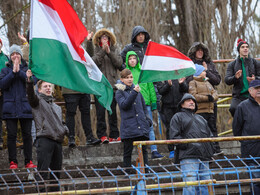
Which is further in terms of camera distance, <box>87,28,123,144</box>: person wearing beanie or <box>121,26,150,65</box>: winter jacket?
<box>121,26,150,65</box>: winter jacket

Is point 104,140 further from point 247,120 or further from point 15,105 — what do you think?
point 247,120

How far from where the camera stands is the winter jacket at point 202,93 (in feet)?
31.0

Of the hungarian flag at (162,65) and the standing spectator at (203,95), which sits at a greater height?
the hungarian flag at (162,65)

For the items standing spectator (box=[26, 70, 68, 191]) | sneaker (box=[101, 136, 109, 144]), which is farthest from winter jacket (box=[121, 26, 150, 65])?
standing spectator (box=[26, 70, 68, 191])

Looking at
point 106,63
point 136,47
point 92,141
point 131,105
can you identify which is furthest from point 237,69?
point 92,141

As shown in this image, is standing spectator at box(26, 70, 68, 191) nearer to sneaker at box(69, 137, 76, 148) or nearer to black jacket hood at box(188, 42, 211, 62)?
sneaker at box(69, 137, 76, 148)

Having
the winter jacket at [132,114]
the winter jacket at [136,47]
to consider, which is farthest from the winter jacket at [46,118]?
the winter jacket at [136,47]

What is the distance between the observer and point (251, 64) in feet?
33.1

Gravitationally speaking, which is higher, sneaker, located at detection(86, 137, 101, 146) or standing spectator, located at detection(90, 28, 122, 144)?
standing spectator, located at detection(90, 28, 122, 144)

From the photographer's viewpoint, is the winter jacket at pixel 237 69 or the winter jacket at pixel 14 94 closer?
the winter jacket at pixel 14 94

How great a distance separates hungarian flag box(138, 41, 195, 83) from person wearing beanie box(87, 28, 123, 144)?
1.95 m

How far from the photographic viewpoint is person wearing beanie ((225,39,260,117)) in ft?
32.2

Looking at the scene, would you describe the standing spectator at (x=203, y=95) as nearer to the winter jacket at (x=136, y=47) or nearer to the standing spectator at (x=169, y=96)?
the standing spectator at (x=169, y=96)

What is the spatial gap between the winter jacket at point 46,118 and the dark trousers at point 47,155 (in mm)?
74
